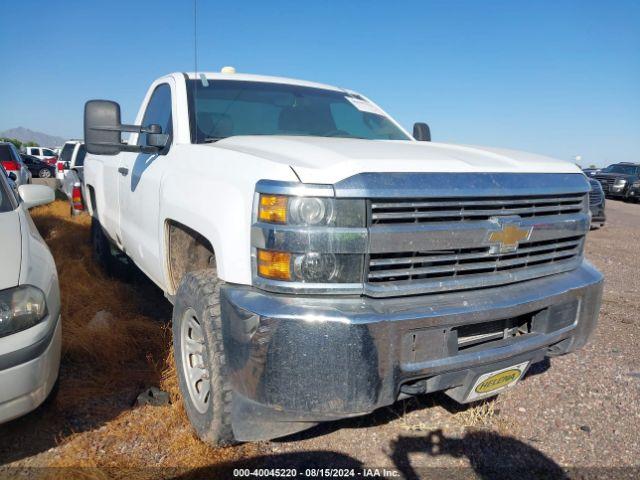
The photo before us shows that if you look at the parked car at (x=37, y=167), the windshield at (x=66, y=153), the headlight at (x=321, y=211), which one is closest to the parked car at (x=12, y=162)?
the windshield at (x=66, y=153)

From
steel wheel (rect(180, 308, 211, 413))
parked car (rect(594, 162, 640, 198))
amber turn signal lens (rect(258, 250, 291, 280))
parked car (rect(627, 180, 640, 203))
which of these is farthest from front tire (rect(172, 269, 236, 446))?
parked car (rect(627, 180, 640, 203))

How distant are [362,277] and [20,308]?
4.94 ft

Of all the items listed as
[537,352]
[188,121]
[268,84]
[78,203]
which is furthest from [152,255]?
[78,203]

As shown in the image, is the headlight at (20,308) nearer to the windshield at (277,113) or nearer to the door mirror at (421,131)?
the windshield at (277,113)

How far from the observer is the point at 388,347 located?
1832 millimetres

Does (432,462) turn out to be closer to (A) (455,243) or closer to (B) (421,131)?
(A) (455,243)

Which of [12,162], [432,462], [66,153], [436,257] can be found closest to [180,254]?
[436,257]

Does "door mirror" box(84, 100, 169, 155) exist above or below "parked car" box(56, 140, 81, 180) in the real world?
above

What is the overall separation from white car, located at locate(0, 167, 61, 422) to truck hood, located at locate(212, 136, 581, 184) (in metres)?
1.10

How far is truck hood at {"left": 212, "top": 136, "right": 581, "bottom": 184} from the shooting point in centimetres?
192

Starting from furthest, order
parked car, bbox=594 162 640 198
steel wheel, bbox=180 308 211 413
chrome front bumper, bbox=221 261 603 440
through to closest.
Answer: parked car, bbox=594 162 640 198 < steel wheel, bbox=180 308 211 413 < chrome front bumper, bbox=221 261 603 440

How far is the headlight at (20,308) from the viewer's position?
208cm

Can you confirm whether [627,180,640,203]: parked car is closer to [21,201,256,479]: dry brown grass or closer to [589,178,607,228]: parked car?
[589,178,607,228]: parked car

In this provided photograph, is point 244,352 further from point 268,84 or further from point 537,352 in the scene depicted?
point 268,84
